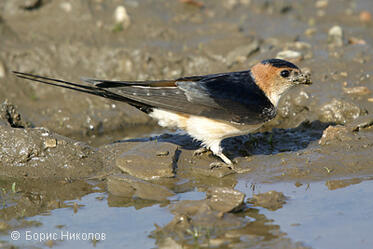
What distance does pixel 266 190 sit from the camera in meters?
5.63

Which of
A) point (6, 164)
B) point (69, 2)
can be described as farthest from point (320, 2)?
point (6, 164)

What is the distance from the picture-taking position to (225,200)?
16.6 feet

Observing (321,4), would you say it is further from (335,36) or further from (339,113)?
(339,113)

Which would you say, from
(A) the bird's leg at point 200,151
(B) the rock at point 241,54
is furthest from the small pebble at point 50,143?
(B) the rock at point 241,54

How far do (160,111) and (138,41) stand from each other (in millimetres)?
3374

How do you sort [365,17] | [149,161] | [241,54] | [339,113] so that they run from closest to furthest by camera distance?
1. [149,161]
2. [339,113]
3. [241,54]
4. [365,17]

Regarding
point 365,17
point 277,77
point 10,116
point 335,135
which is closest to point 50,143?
point 10,116

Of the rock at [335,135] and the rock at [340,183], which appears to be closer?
the rock at [340,183]

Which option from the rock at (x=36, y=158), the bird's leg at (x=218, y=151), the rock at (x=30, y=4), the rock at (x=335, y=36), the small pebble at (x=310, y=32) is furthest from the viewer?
the small pebble at (x=310, y=32)

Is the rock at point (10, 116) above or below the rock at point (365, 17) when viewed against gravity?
below

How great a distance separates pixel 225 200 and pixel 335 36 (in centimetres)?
492

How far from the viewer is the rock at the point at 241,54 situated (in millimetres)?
8531

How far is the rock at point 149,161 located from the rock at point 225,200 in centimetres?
91

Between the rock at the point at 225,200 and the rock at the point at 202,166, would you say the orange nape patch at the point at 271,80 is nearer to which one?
the rock at the point at 202,166
